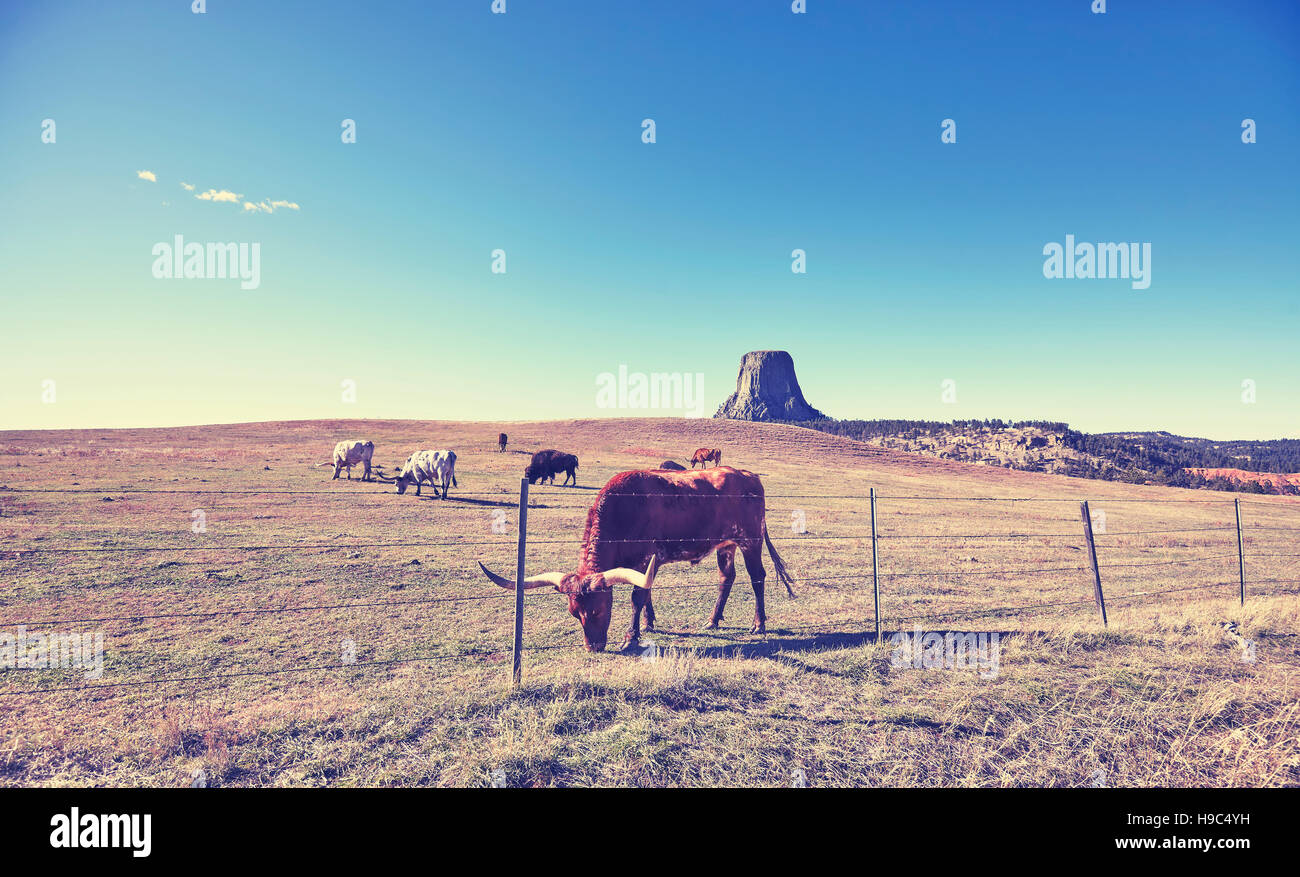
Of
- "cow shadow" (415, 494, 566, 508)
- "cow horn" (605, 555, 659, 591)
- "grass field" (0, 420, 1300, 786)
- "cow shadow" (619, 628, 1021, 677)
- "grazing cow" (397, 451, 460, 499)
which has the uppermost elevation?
"grazing cow" (397, 451, 460, 499)

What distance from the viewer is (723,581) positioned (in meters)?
8.27

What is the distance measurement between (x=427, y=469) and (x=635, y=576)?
18.9 meters

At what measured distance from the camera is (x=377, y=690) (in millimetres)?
5277

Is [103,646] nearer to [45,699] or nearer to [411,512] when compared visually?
[45,699]

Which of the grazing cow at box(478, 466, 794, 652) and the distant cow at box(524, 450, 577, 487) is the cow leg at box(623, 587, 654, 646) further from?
the distant cow at box(524, 450, 577, 487)

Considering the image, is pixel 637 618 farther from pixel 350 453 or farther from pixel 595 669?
pixel 350 453

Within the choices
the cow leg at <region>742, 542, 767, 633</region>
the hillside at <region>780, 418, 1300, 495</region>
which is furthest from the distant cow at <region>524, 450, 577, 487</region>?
the hillside at <region>780, 418, 1300, 495</region>

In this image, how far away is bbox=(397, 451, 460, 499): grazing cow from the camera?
22.2 meters

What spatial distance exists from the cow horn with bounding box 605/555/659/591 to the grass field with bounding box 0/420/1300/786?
0.84m

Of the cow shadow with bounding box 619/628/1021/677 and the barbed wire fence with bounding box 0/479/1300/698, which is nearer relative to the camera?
the barbed wire fence with bounding box 0/479/1300/698

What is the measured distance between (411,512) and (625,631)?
12201 mm

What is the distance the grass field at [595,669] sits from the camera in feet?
13.1
